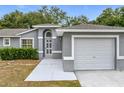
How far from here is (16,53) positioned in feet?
81.7

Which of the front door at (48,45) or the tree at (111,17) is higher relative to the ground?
the tree at (111,17)

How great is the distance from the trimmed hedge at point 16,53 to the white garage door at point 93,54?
10.7 meters

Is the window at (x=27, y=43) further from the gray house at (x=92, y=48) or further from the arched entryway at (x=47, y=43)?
the gray house at (x=92, y=48)

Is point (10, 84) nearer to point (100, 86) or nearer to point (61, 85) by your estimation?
point (61, 85)

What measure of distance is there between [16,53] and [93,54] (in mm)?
11736

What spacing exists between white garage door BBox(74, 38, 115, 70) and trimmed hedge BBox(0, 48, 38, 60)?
10.7 m

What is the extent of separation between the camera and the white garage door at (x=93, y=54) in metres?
15.3

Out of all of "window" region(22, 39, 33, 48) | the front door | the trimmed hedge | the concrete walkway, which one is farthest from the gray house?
"window" region(22, 39, 33, 48)

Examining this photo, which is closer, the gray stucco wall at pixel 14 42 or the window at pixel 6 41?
the gray stucco wall at pixel 14 42

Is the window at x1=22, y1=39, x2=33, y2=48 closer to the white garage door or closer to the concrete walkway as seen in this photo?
the concrete walkway

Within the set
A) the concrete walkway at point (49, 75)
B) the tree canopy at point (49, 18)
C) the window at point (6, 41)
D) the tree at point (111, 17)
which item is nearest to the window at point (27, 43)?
the window at point (6, 41)

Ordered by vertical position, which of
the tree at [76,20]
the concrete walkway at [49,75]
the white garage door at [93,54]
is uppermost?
the tree at [76,20]

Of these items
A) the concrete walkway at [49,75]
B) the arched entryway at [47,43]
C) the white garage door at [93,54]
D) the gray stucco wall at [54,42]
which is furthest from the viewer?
the arched entryway at [47,43]

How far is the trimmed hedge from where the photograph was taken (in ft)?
81.5
